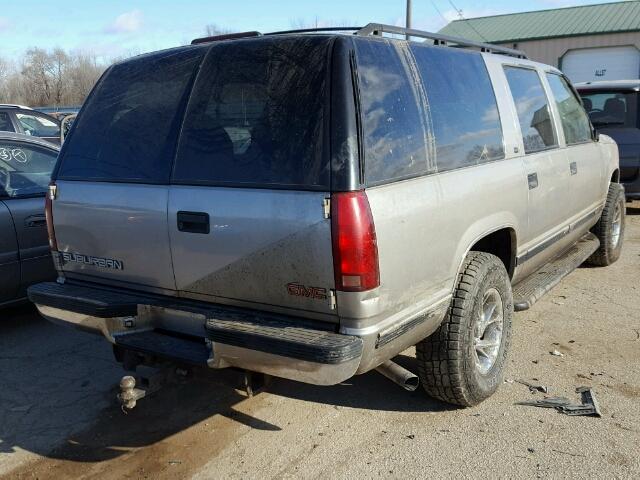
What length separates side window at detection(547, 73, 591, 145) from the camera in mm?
5219

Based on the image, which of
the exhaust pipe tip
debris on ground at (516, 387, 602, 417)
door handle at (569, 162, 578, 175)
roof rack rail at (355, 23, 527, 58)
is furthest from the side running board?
roof rack rail at (355, 23, 527, 58)

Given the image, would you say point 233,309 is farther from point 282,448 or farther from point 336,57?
point 336,57

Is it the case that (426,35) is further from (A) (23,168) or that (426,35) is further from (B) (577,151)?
(A) (23,168)

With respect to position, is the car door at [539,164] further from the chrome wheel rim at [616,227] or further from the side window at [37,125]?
the side window at [37,125]

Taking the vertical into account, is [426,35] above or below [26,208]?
above

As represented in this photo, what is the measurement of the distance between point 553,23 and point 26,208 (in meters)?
34.9

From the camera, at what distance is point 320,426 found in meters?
3.63

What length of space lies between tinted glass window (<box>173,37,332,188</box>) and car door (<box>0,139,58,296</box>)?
2.59 metres

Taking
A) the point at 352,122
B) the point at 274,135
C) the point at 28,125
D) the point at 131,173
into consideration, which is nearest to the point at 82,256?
the point at 131,173

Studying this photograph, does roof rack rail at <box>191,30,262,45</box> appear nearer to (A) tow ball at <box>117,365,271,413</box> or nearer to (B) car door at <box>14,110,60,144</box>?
(A) tow ball at <box>117,365,271,413</box>

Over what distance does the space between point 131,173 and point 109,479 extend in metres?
1.57

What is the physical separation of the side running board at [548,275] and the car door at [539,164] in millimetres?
157

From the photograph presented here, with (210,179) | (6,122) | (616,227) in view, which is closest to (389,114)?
(210,179)

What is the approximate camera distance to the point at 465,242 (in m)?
3.45
